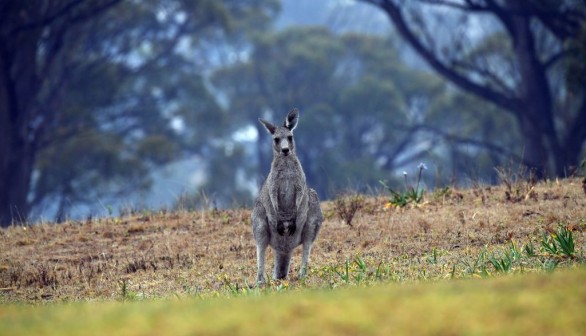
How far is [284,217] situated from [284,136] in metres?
0.92

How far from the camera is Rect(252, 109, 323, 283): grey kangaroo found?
9039 millimetres

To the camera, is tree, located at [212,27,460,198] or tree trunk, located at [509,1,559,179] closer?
tree trunk, located at [509,1,559,179]

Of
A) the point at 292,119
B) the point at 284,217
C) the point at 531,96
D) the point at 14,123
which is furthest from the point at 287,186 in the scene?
the point at 531,96

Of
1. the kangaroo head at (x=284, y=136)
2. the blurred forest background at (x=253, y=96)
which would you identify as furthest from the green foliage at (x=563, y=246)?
the blurred forest background at (x=253, y=96)

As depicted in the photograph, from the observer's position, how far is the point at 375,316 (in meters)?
4.26

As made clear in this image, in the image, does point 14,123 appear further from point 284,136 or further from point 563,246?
point 563,246

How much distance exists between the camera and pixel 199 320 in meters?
4.32

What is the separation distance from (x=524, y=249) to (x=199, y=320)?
17.9ft

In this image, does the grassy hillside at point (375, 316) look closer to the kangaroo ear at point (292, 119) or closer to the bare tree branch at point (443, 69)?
the kangaroo ear at point (292, 119)

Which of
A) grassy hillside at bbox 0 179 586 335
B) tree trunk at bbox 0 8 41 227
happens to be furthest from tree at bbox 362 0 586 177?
grassy hillside at bbox 0 179 586 335

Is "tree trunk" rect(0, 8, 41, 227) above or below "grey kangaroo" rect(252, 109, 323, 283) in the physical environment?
above

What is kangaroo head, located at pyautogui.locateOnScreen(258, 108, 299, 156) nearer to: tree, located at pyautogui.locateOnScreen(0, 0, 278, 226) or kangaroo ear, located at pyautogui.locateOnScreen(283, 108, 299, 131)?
kangaroo ear, located at pyautogui.locateOnScreen(283, 108, 299, 131)

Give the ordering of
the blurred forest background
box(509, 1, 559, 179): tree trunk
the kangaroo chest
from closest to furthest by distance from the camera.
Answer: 1. the kangaroo chest
2. the blurred forest background
3. box(509, 1, 559, 179): tree trunk

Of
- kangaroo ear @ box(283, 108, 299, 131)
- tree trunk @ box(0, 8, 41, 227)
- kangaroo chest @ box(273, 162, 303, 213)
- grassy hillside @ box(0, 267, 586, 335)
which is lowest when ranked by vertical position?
grassy hillside @ box(0, 267, 586, 335)
